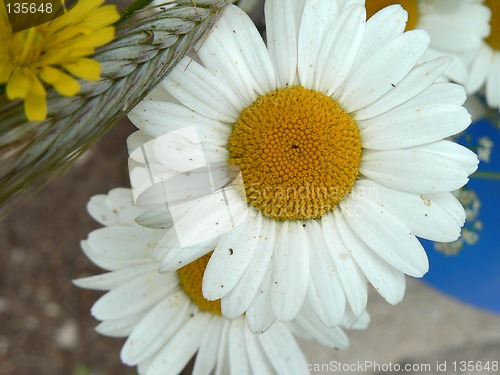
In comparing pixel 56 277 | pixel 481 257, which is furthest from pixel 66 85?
pixel 56 277

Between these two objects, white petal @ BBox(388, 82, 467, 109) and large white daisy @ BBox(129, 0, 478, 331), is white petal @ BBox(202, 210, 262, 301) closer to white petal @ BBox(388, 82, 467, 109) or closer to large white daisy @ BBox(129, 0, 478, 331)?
large white daisy @ BBox(129, 0, 478, 331)

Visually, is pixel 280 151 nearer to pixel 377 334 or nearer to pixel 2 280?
pixel 377 334

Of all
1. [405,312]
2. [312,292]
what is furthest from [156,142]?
[405,312]

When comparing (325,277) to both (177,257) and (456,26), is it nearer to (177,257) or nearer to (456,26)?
(177,257)

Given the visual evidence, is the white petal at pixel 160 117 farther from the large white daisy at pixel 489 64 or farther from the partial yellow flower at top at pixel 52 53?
the large white daisy at pixel 489 64

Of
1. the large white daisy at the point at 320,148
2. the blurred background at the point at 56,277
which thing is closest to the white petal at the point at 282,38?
the large white daisy at the point at 320,148

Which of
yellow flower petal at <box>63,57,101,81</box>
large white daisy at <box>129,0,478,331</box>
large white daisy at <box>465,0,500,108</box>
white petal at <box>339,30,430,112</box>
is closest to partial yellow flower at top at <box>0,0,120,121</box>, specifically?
yellow flower petal at <box>63,57,101,81</box>
